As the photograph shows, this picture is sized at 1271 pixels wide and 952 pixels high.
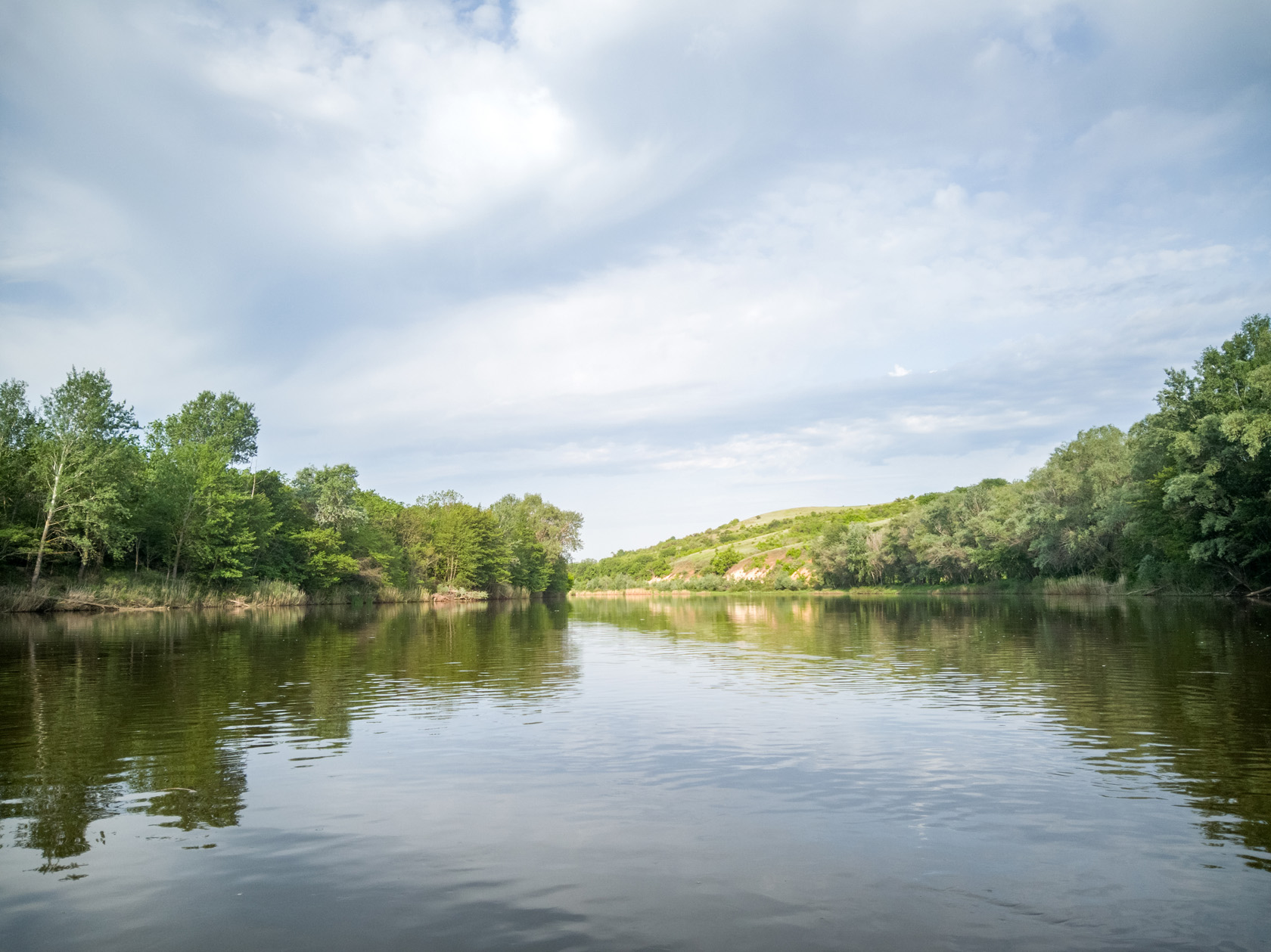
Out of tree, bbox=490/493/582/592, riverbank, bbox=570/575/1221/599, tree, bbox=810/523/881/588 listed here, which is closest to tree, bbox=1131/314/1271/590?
riverbank, bbox=570/575/1221/599

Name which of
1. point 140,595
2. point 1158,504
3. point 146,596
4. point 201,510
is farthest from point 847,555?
point 140,595

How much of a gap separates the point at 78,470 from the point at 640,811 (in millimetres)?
55811

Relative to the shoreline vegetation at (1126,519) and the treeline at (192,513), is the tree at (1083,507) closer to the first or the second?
the shoreline vegetation at (1126,519)

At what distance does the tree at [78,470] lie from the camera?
162 ft

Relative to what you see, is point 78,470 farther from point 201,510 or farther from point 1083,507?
point 1083,507

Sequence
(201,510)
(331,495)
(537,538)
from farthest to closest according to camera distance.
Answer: (537,538) < (331,495) < (201,510)

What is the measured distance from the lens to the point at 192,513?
62438 millimetres

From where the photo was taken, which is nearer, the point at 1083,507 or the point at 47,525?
the point at 47,525

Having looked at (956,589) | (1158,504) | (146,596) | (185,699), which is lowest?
(956,589)

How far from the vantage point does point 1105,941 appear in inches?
216

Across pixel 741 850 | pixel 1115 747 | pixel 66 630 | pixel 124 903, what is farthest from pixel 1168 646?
pixel 66 630

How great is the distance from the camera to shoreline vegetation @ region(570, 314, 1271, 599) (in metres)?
49.5

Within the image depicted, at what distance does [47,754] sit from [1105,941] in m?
13.2

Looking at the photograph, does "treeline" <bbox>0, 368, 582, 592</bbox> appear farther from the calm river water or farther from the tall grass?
the calm river water
